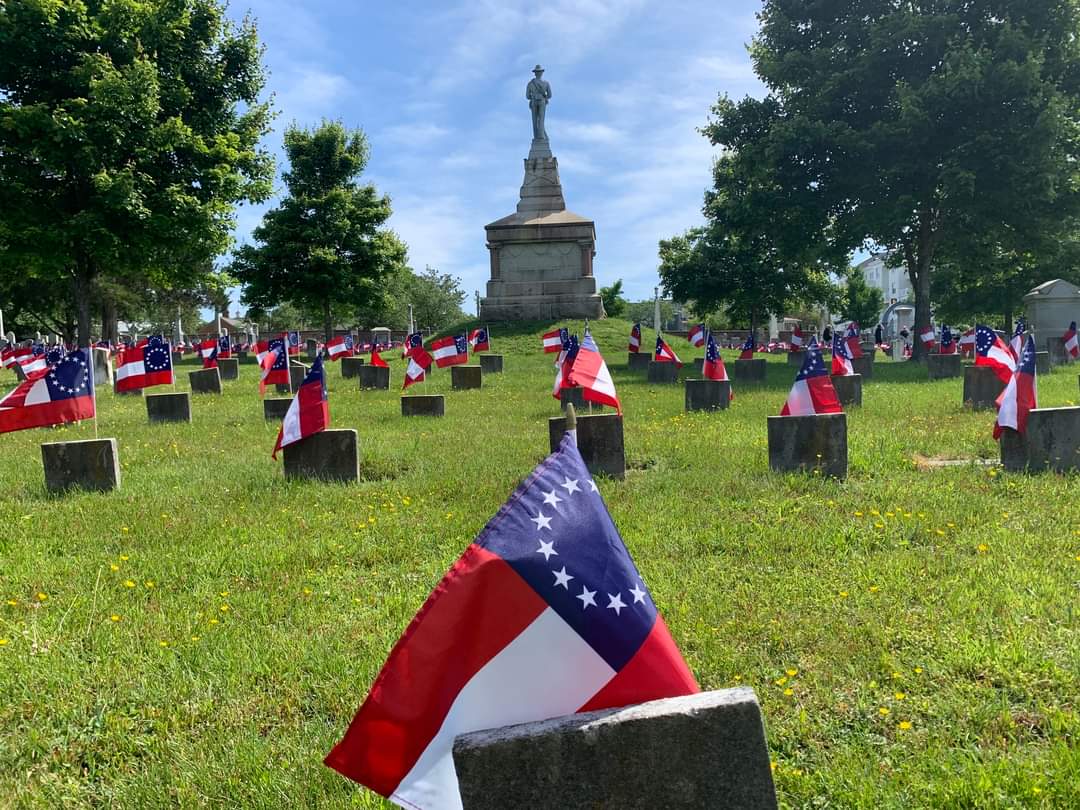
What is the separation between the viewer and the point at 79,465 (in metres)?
7.95

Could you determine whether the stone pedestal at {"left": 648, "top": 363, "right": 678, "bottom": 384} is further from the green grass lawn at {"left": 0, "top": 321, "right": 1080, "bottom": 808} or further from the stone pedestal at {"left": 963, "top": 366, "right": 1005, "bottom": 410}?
the green grass lawn at {"left": 0, "top": 321, "right": 1080, "bottom": 808}

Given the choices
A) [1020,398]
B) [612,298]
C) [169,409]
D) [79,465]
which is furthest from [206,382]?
[612,298]

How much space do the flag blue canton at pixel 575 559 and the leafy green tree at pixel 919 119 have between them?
76.7 feet

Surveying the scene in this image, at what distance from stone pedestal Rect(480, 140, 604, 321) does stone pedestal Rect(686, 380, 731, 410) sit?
21.0m

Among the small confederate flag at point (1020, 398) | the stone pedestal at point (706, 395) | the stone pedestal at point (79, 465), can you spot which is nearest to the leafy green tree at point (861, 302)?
the stone pedestal at point (706, 395)

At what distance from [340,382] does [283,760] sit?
19013mm

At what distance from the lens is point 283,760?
123 inches

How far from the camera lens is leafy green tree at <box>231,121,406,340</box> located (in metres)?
38.9

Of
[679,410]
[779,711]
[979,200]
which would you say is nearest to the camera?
[779,711]

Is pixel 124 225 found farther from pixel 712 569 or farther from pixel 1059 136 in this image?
pixel 1059 136

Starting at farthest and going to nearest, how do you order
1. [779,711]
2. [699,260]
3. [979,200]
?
1. [699,260]
2. [979,200]
3. [779,711]

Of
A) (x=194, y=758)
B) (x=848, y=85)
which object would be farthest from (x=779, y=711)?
(x=848, y=85)

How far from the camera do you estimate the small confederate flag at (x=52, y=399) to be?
851cm

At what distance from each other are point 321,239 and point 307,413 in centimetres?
3279
